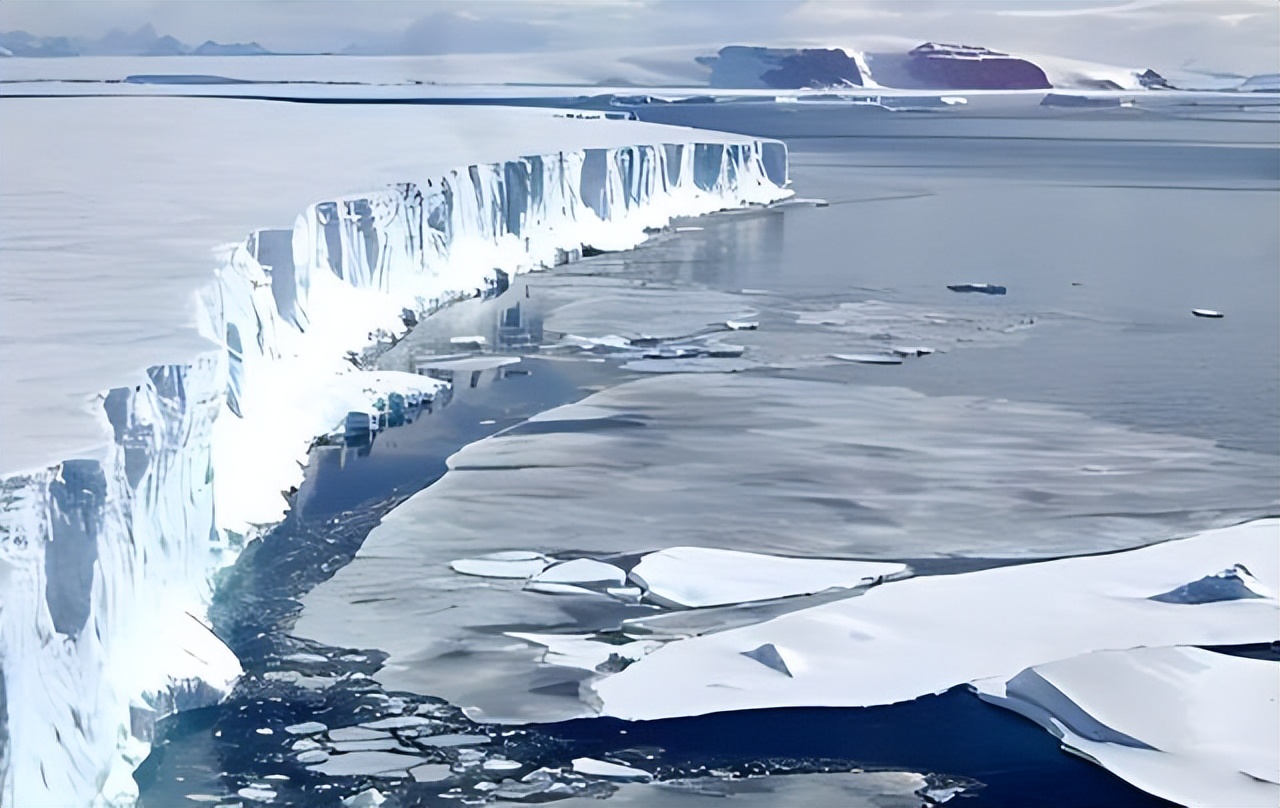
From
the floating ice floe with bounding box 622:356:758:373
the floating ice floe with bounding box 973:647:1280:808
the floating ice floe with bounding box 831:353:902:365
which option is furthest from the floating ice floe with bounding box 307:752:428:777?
the floating ice floe with bounding box 831:353:902:365

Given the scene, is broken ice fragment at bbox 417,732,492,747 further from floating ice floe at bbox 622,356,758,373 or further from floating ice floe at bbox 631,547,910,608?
floating ice floe at bbox 622,356,758,373

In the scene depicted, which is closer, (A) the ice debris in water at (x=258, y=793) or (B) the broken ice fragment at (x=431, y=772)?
(A) the ice debris in water at (x=258, y=793)

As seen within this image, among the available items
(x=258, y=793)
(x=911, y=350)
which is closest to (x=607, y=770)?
(x=258, y=793)

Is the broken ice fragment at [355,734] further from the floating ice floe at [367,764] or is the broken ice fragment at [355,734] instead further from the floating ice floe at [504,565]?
the floating ice floe at [504,565]

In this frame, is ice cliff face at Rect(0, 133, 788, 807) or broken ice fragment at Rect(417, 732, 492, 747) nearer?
ice cliff face at Rect(0, 133, 788, 807)

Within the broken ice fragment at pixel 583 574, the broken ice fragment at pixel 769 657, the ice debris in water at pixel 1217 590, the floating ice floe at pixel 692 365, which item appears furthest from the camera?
the floating ice floe at pixel 692 365

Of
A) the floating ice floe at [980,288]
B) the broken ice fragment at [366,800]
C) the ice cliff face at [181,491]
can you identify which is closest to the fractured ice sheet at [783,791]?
the broken ice fragment at [366,800]
